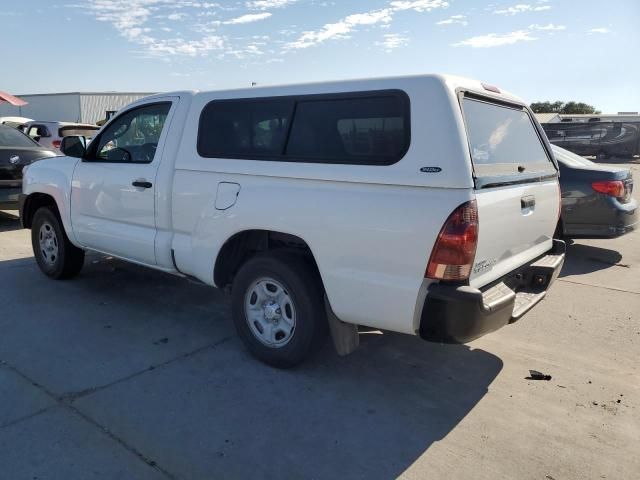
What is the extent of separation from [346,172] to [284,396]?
1.52 meters

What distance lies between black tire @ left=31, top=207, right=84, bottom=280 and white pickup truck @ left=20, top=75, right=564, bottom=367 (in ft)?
3.18

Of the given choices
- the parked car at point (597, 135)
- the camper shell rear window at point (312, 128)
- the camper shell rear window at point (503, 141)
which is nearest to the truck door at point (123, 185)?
the camper shell rear window at point (312, 128)

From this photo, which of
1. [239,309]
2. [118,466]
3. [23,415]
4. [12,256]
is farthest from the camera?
[12,256]

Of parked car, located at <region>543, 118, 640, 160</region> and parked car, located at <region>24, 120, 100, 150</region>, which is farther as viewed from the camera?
parked car, located at <region>543, 118, 640, 160</region>

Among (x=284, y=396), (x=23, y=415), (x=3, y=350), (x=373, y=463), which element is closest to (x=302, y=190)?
(x=284, y=396)

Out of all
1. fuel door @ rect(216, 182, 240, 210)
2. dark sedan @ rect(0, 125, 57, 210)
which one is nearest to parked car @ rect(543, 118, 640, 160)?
dark sedan @ rect(0, 125, 57, 210)

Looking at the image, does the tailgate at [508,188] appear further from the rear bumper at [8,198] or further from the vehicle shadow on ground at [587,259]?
the rear bumper at [8,198]

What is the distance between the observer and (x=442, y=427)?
313 cm

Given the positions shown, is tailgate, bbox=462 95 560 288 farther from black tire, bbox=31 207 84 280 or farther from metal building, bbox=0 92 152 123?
metal building, bbox=0 92 152 123

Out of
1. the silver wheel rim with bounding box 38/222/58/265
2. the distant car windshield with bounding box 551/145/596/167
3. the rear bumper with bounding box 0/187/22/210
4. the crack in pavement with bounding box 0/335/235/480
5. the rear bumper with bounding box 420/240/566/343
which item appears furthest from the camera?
the rear bumper with bounding box 0/187/22/210

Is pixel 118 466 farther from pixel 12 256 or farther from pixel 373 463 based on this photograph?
pixel 12 256

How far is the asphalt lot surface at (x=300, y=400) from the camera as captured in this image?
2.78 metres

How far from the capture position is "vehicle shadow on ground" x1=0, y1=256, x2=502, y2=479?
9.34 feet

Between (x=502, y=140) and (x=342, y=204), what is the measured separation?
4.25 ft
